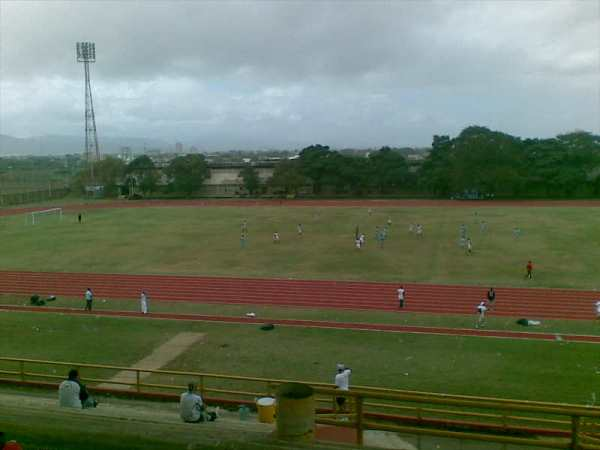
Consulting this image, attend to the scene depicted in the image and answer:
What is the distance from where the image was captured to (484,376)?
15297mm

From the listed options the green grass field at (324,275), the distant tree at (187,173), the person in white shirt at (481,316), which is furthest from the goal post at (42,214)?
the person in white shirt at (481,316)

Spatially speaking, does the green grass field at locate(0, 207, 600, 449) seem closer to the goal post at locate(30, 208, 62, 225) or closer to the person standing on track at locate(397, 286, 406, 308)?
the person standing on track at locate(397, 286, 406, 308)

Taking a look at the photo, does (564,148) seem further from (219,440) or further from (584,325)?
(219,440)

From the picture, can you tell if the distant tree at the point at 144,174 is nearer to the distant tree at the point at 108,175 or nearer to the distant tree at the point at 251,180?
the distant tree at the point at 108,175

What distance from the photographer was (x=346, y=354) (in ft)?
58.1

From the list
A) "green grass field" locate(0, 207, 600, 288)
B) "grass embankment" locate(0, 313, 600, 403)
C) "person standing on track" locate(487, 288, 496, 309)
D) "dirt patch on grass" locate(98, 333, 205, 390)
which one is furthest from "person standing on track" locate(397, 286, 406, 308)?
"dirt patch on grass" locate(98, 333, 205, 390)

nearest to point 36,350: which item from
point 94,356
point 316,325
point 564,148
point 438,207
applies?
point 94,356

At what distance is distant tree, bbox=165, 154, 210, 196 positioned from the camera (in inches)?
3199

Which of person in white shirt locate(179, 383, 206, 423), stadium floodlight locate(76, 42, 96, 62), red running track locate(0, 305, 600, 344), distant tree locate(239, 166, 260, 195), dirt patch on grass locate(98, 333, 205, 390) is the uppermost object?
stadium floodlight locate(76, 42, 96, 62)

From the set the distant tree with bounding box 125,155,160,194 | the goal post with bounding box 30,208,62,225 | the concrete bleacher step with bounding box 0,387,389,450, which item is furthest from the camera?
the distant tree with bounding box 125,155,160,194

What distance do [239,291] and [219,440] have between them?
24124 millimetres

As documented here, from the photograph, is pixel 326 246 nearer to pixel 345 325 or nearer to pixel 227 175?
pixel 345 325

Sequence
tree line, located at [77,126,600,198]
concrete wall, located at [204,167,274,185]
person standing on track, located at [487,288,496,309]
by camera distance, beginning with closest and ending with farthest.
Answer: person standing on track, located at [487,288,496,309], tree line, located at [77,126,600,198], concrete wall, located at [204,167,274,185]

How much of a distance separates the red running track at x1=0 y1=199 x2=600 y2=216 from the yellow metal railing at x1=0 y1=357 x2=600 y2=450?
50.8m
